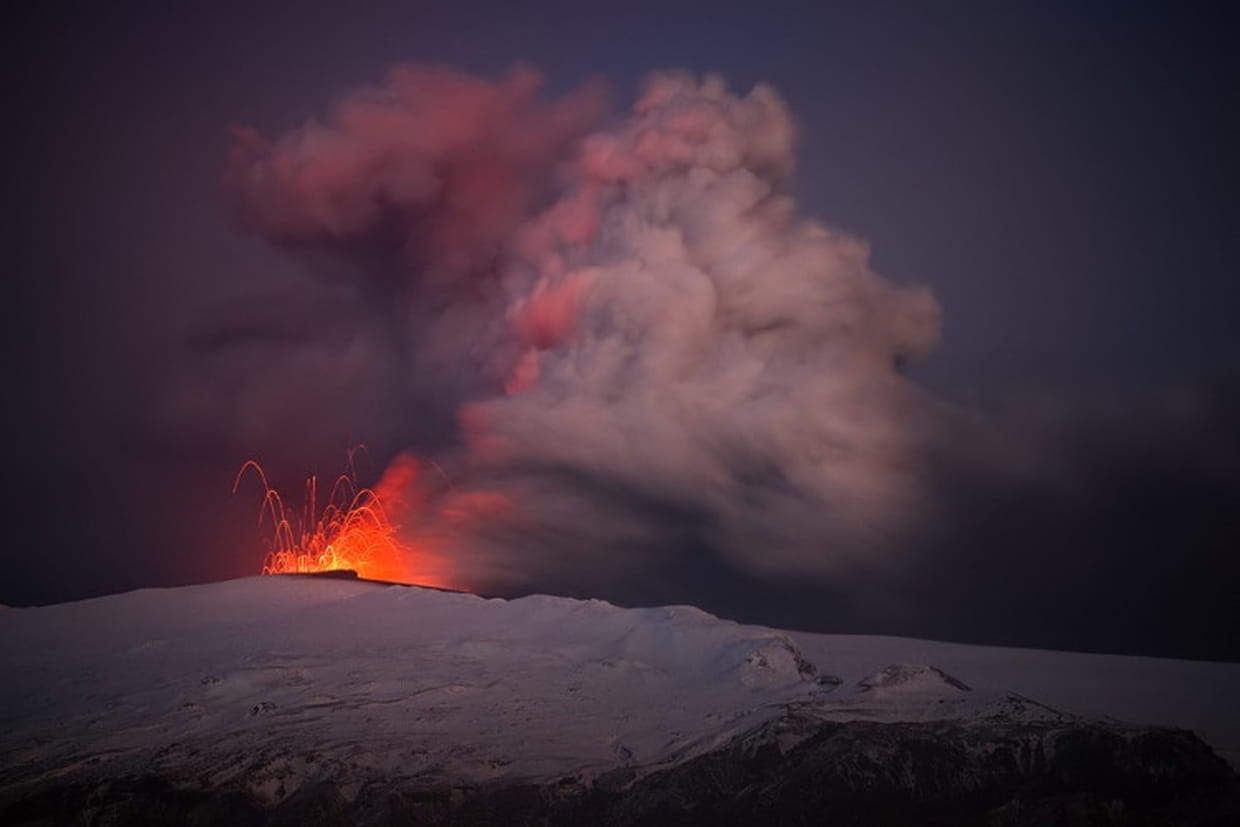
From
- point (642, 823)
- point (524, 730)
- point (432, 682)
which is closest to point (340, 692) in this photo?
point (432, 682)

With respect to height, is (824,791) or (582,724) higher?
(582,724)

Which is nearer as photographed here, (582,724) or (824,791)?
(824,791)

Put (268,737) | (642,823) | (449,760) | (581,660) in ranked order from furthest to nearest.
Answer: (581,660), (268,737), (449,760), (642,823)

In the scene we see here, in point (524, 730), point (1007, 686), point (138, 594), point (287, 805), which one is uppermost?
point (138, 594)

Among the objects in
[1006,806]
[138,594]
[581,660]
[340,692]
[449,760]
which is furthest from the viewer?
[138,594]

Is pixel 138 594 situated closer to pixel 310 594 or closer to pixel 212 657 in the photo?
pixel 310 594
